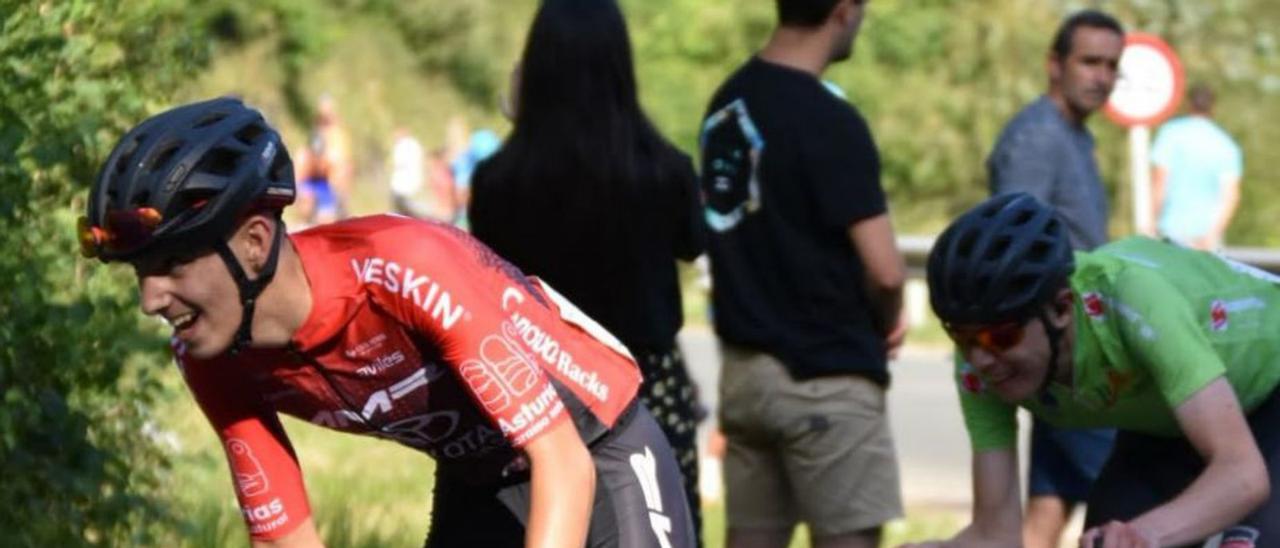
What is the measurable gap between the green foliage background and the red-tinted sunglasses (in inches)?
83.8

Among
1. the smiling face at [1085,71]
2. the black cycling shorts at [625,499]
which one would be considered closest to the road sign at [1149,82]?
the smiling face at [1085,71]

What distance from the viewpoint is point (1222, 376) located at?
207 inches

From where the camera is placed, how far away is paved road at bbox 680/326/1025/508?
489 inches

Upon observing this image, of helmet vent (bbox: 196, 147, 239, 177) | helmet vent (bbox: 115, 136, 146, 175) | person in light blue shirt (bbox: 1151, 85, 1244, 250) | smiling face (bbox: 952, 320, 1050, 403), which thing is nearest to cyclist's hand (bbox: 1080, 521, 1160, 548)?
smiling face (bbox: 952, 320, 1050, 403)

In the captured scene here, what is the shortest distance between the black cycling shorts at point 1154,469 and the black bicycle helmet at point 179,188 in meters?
2.21

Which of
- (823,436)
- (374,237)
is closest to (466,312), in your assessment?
(374,237)

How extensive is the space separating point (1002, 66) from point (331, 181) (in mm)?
9943

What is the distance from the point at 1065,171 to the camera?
28.3 feet

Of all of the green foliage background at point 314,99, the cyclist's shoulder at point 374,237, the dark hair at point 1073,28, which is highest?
the cyclist's shoulder at point 374,237

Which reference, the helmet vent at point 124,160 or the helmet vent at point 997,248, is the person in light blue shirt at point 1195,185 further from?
the helmet vent at point 124,160

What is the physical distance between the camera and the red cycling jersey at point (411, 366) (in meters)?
4.49

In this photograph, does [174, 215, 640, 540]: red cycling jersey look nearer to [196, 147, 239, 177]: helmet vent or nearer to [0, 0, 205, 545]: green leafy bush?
[196, 147, 239, 177]: helmet vent

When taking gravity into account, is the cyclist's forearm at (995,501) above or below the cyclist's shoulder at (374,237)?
below

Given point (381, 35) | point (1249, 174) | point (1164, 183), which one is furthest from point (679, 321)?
point (381, 35)
